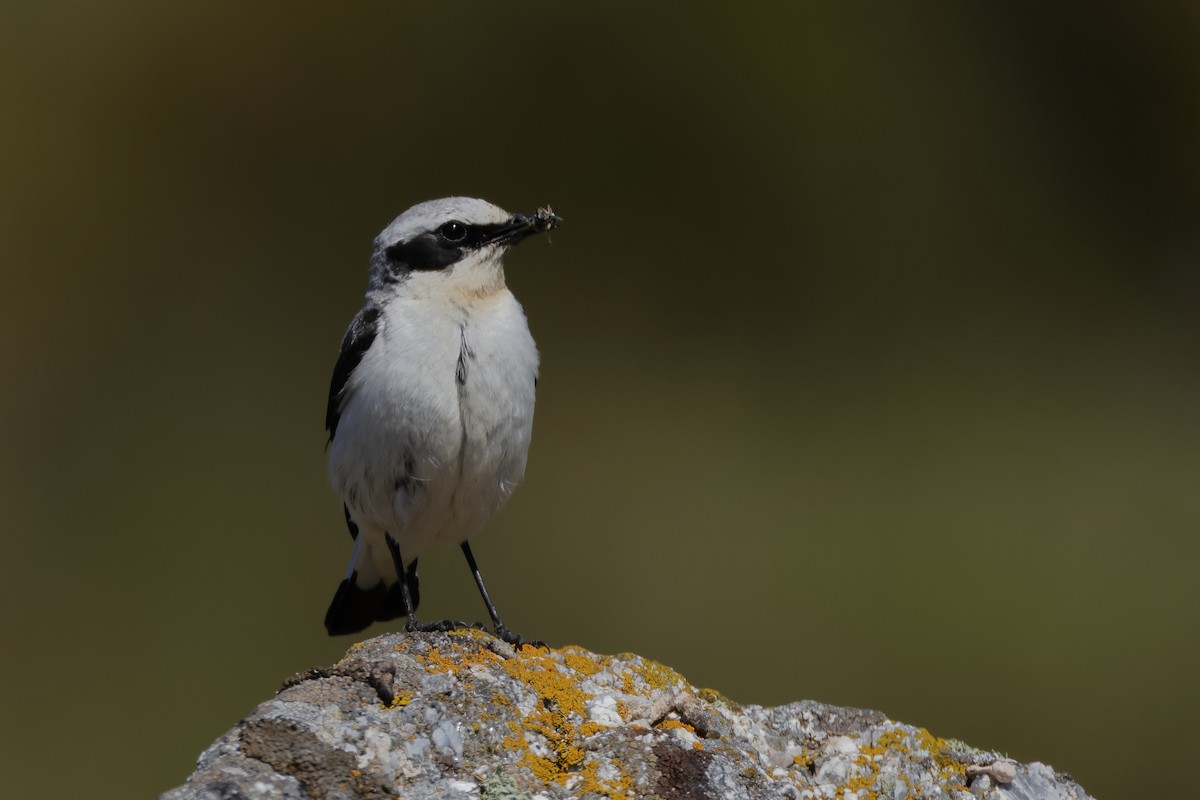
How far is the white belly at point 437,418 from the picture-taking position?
234 inches

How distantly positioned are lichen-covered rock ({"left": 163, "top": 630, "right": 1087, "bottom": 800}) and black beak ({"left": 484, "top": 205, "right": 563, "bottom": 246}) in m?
2.19

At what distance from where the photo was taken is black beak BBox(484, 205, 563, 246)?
6.44 meters

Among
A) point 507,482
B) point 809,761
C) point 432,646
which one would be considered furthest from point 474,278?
point 809,761

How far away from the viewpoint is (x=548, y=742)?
14.7 feet

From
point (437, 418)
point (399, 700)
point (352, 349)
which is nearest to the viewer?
point (399, 700)

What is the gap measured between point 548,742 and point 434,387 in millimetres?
1932

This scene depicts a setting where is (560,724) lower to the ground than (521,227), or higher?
lower

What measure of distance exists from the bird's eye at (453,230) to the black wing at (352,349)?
0.48 m

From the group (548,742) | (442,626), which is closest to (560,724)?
(548,742)

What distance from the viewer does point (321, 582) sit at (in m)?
14.6

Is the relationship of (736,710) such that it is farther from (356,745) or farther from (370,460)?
(370,460)

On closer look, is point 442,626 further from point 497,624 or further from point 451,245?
point 451,245

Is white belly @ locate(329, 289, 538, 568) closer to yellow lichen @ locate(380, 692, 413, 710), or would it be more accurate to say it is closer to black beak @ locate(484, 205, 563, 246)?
black beak @ locate(484, 205, 563, 246)

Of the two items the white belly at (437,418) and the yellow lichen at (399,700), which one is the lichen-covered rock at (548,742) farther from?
the white belly at (437,418)
